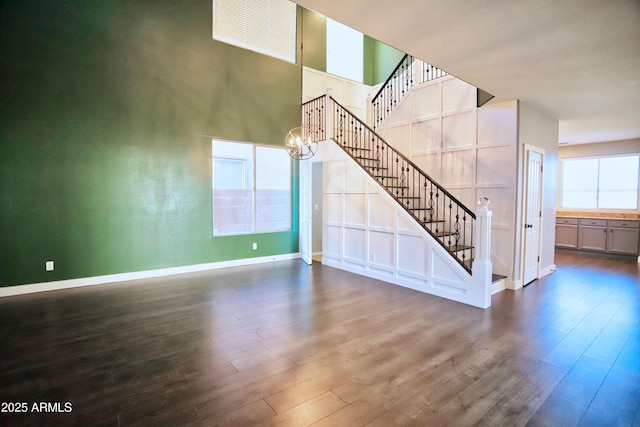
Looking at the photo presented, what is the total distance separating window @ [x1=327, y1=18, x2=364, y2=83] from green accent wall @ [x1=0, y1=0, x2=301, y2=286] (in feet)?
7.59

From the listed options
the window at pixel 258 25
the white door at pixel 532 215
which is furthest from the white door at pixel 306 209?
the white door at pixel 532 215

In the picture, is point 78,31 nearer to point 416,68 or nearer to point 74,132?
point 74,132

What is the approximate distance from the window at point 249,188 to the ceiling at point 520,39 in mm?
4422

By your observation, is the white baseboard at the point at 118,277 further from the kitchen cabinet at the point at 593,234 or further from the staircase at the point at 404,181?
the kitchen cabinet at the point at 593,234

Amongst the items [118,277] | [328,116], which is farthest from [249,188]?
[118,277]

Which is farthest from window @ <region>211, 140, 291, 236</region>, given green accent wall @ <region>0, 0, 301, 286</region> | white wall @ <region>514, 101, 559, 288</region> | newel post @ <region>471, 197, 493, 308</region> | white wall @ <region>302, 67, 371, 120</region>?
white wall @ <region>514, 101, 559, 288</region>

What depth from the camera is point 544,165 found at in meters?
5.66

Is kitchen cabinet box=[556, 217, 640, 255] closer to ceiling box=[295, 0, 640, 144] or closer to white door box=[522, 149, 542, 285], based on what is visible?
white door box=[522, 149, 542, 285]

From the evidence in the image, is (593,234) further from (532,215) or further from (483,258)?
(483,258)

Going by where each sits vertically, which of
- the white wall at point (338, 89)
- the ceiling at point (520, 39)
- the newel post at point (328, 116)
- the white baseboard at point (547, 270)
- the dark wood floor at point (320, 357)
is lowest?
the dark wood floor at point (320, 357)

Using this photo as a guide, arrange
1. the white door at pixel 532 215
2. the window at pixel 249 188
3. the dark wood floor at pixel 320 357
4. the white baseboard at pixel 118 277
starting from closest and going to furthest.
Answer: the dark wood floor at pixel 320 357 → the white baseboard at pixel 118 277 → the white door at pixel 532 215 → the window at pixel 249 188

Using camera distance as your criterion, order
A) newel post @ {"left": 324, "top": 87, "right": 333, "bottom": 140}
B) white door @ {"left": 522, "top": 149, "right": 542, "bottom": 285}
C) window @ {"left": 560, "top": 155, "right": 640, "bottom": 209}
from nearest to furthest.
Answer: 1. white door @ {"left": 522, "top": 149, "right": 542, "bottom": 285}
2. newel post @ {"left": 324, "top": 87, "right": 333, "bottom": 140}
3. window @ {"left": 560, "top": 155, "right": 640, "bottom": 209}

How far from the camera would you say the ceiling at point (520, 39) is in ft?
7.96

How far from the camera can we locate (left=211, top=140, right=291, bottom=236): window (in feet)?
21.5
